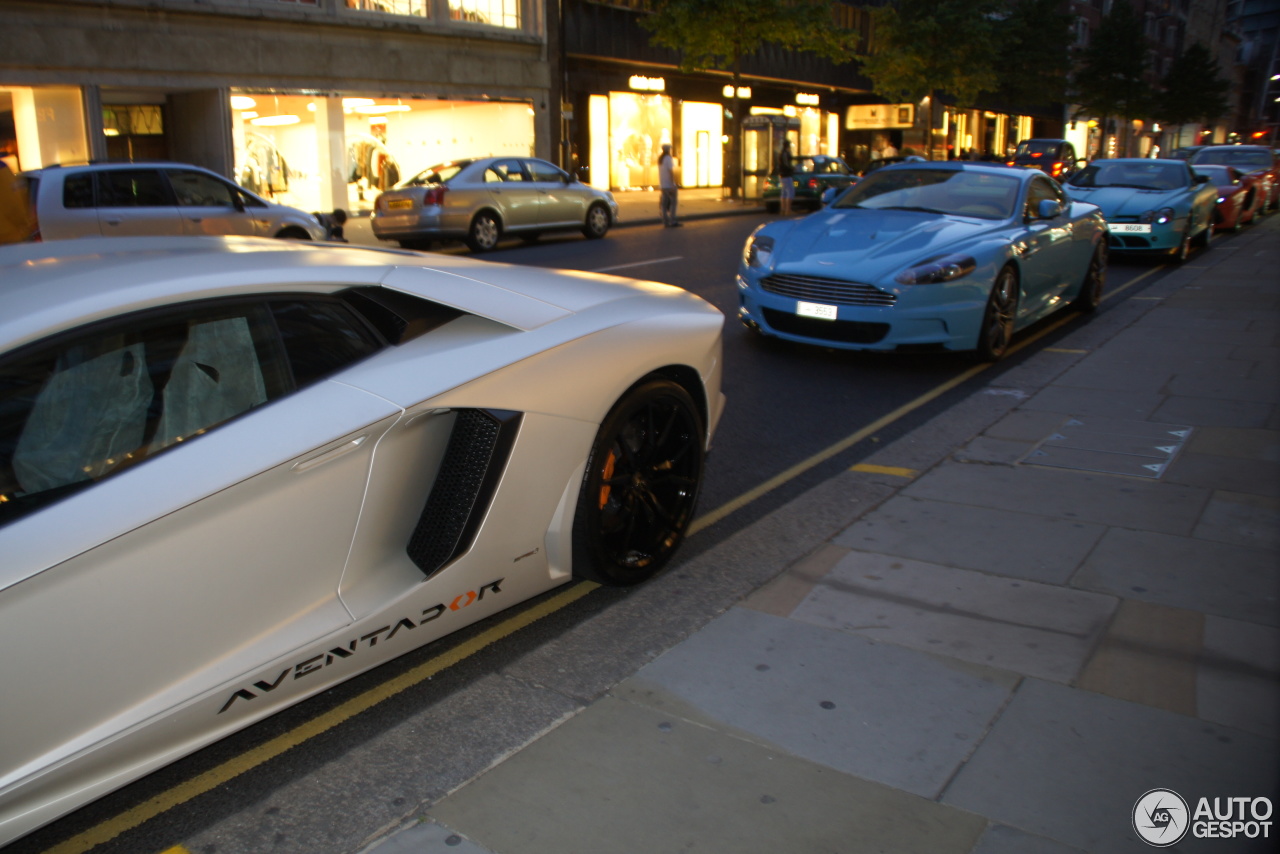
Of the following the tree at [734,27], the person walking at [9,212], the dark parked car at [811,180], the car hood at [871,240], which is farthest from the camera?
the tree at [734,27]

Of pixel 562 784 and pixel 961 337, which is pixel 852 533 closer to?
pixel 562 784

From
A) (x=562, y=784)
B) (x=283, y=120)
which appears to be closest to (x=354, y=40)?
(x=283, y=120)

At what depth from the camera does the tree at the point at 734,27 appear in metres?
27.2

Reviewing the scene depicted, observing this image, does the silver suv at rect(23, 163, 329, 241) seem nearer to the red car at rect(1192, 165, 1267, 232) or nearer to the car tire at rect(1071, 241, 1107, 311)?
the car tire at rect(1071, 241, 1107, 311)

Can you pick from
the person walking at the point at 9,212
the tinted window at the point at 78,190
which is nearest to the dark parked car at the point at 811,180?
the tinted window at the point at 78,190

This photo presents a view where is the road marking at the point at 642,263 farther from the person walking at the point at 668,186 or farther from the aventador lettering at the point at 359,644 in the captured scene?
the aventador lettering at the point at 359,644

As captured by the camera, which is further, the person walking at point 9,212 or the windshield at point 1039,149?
the windshield at point 1039,149

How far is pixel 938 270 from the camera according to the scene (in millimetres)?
7277

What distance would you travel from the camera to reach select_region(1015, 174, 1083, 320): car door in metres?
A: 8.31

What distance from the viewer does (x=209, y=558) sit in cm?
233

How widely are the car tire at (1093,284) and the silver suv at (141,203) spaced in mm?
9993

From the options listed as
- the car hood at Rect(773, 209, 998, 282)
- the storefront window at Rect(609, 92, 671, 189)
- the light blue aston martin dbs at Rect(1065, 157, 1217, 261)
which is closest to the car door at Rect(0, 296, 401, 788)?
the car hood at Rect(773, 209, 998, 282)

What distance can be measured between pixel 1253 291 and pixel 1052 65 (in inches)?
1483

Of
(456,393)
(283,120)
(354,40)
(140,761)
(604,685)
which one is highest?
(354,40)
